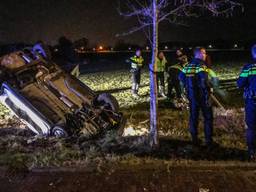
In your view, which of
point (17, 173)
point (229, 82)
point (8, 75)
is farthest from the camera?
point (229, 82)

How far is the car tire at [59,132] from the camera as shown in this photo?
7664 millimetres

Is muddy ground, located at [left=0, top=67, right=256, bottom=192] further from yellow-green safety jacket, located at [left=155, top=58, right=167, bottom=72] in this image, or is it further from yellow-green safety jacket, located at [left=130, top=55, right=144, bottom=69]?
yellow-green safety jacket, located at [left=130, top=55, right=144, bottom=69]

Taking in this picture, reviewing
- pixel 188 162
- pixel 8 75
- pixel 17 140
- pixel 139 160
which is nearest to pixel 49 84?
pixel 8 75

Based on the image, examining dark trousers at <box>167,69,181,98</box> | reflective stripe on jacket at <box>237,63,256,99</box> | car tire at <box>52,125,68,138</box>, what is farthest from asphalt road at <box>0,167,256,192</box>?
dark trousers at <box>167,69,181,98</box>

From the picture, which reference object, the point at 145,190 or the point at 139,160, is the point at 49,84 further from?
the point at 145,190

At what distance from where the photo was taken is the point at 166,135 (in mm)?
7973

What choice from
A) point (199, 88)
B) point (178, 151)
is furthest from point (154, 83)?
point (178, 151)

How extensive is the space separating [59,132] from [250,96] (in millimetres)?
3597

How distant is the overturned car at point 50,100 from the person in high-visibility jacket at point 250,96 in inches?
118

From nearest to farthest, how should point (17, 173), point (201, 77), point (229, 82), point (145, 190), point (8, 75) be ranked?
point (145, 190) → point (17, 173) → point (201, 77) → point (8, 75) → point (229, 82)

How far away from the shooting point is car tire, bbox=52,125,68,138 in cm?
766

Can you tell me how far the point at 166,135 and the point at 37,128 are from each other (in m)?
2.55

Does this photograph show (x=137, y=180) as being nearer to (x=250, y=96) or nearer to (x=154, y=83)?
(x=154, y=83)

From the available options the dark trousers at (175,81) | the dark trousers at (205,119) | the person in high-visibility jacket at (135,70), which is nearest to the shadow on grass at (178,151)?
the dark trousers at (205,119)
